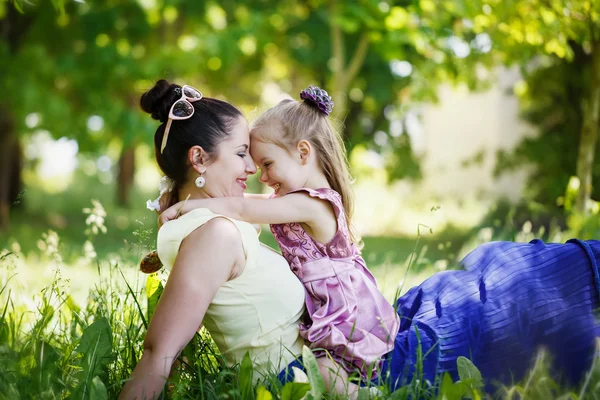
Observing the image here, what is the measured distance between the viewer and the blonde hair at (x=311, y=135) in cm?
262

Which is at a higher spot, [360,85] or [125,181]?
[360,85]

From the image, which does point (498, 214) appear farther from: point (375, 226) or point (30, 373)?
point (30, 373)

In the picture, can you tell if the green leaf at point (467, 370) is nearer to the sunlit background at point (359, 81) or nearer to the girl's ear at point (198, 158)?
the girl's ear at point (198, 158)

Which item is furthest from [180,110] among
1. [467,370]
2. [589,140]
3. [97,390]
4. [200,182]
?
[589,140]

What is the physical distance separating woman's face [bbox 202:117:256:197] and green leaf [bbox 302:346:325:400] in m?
0.67

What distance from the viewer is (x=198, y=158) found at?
2426 millimetres

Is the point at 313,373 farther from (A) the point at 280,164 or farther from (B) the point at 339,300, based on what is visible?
(A) the point at 280,164

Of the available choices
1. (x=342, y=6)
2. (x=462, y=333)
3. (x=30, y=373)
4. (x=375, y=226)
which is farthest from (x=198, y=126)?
(x=375, y=226)

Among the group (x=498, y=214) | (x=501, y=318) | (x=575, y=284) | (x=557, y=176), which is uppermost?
(x=575, y=284)

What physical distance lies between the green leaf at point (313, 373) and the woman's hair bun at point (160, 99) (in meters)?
0.96

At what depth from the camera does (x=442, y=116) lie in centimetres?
1842

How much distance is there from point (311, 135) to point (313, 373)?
3.10 feet

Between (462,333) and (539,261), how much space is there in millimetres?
402

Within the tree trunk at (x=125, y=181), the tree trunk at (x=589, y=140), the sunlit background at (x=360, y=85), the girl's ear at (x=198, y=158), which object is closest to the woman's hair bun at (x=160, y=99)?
the girl's ear at (x=198, y=158)
